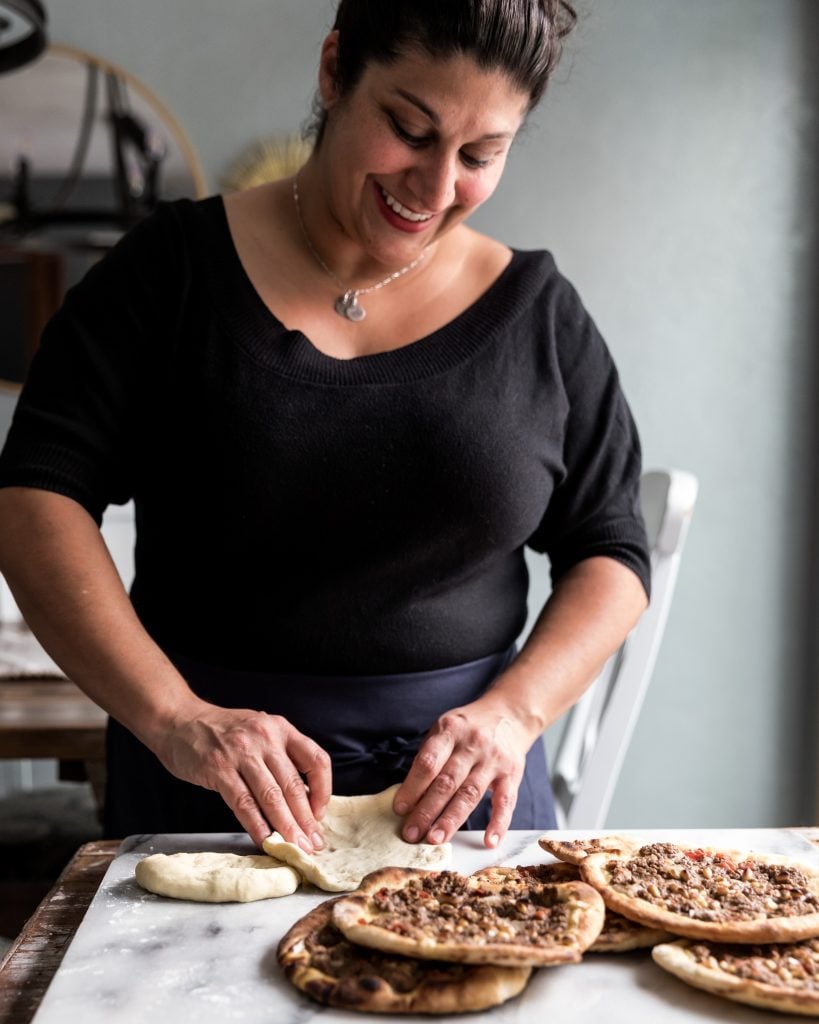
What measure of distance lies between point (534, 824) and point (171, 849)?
456 millimetres

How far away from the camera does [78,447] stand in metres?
1.21

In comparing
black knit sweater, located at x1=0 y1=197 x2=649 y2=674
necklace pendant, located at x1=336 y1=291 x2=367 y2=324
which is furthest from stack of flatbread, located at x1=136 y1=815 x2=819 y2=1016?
necklace pendant, located at x1=336 y1=291 x2=367 y2=324

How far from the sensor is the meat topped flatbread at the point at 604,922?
86cm

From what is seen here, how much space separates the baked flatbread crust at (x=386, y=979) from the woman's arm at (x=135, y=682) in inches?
7.1

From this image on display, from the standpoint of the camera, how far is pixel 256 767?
3.32 feet

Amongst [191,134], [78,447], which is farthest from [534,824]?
[191,134]

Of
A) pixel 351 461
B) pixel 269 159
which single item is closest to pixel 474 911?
pixel 351 461

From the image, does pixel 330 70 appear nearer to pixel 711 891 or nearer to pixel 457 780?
pixel 457 780

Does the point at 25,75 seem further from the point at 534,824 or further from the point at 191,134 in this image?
the point at 534,824

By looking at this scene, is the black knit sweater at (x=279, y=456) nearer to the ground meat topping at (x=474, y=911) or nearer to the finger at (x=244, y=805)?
the finger at (x=244, y=805)

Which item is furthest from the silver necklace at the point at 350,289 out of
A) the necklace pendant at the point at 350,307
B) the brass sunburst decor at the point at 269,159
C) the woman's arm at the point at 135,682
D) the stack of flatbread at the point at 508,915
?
the brass sunburst decor at the point at 269,159

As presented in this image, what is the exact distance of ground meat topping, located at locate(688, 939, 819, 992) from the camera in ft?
2.63

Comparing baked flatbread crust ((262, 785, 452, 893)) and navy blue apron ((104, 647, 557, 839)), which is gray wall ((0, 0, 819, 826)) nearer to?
navy blue apron ((104, 647, 557, 839))

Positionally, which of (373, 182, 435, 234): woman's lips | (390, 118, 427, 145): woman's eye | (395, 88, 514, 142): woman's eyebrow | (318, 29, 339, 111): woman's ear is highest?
(318, 29, 339, 111): woman's ear
